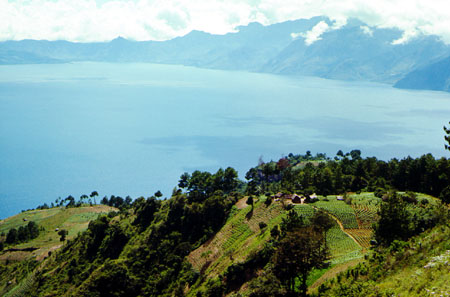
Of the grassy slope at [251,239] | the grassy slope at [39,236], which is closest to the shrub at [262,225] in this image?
the grassy slope at [251,239]

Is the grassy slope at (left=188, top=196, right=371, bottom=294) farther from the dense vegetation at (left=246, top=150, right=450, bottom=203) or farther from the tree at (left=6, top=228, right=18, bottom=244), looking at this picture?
the tree at (left=6, top=228, right=18, bottom=244)

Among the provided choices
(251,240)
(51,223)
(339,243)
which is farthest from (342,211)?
(51,223)

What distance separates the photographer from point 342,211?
242 feet

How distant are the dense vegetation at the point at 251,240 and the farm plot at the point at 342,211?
7.4 inches

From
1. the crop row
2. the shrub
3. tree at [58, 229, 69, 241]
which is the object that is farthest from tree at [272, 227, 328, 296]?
tree at [58, 229, 69, 241]

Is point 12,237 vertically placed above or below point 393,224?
below

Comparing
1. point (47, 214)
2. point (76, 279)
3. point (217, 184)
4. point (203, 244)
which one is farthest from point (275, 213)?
point (47, 214)

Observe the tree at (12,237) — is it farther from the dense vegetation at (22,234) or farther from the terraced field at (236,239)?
the terraced field at (236,239)

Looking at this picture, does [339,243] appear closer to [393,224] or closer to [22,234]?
[393,224]

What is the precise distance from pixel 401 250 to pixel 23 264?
120 m

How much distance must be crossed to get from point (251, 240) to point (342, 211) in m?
19.2

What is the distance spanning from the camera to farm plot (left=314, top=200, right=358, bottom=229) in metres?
69.1

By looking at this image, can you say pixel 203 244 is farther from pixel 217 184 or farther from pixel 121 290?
pixel 217 184

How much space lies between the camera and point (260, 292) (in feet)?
134
